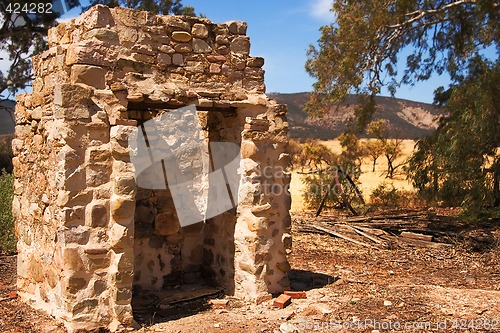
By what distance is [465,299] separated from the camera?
19.0 ft

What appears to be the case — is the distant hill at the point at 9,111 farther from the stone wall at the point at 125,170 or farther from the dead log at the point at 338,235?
the stone wall at the point at 125,170

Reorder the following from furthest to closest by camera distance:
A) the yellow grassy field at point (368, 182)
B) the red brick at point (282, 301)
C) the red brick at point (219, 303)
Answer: the yellow grassy field at point (368, 182) < the red brick at point (219, 303) < the red brick at point (282, 301)

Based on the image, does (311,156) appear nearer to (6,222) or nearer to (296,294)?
(6,222)

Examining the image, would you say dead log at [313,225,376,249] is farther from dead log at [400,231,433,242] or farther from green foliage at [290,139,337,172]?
green foliage at [290,139,337,172]

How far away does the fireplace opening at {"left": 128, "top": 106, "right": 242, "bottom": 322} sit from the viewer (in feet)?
20.5

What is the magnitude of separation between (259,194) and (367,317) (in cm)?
169

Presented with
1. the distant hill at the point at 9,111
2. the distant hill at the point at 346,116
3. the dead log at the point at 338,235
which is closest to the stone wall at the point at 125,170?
the dead log at the point at 338,235

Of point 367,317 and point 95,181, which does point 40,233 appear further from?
point 367,317

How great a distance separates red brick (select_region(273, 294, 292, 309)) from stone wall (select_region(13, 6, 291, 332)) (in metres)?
0.20

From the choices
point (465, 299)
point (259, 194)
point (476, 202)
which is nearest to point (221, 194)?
point (259, 194)

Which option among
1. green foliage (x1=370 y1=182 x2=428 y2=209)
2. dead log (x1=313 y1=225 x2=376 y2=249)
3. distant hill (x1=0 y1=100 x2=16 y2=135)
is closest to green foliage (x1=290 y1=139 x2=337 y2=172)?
green foliage (x1=370 y1=182 x2=428 y2=209)

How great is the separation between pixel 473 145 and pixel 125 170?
7.77 meters

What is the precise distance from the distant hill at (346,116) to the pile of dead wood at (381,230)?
32.8 meters

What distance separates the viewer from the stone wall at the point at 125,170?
484cm
